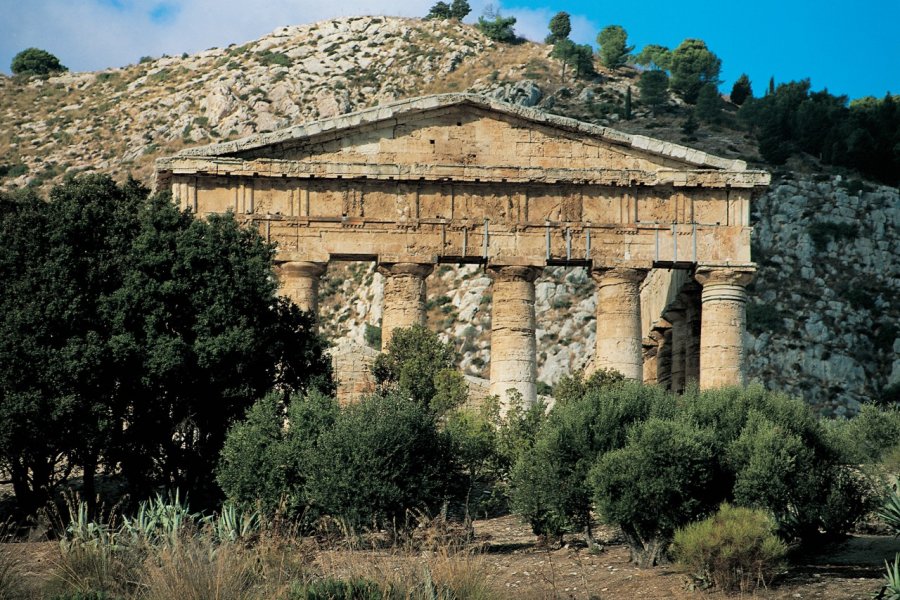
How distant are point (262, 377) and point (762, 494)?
34.3 ft

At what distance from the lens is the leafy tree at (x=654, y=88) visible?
8625 centimetres

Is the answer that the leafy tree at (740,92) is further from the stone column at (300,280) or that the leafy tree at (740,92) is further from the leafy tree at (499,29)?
the stone column at (300,280)

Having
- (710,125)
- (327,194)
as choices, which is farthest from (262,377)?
(710,125)

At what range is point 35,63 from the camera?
10175 centimetres

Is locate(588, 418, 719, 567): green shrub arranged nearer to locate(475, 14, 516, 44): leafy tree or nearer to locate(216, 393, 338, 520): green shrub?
locate(216, 393, 338, 520): green shrub

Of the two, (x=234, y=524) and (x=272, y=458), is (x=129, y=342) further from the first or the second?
(x=234, y=524)

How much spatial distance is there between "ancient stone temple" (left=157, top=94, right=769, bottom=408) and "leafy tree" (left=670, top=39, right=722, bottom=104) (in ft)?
183

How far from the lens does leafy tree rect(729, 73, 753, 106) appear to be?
90.6 meters

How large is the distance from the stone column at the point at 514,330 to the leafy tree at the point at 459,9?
67.5 m

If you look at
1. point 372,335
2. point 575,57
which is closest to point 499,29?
point 575,57

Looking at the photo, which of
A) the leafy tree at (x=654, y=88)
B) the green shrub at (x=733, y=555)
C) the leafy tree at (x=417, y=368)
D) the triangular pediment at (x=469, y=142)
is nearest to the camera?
the green shrub at (x=733, y=555)

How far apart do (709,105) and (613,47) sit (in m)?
13.5

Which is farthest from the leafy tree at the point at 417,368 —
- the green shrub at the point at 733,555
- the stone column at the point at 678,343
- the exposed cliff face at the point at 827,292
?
the exposed cliff face at the point at 827,292

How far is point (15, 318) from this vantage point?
2789cm
